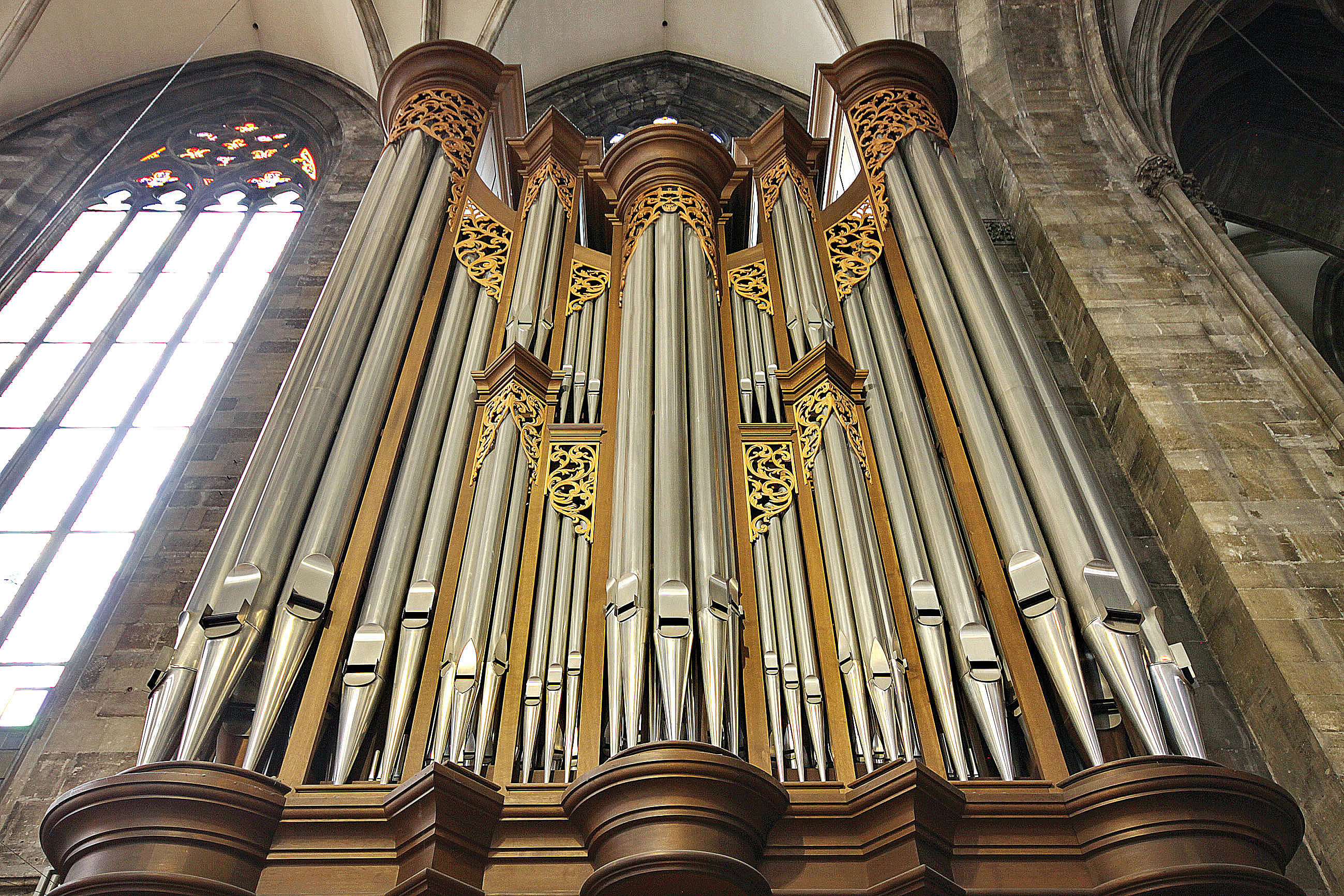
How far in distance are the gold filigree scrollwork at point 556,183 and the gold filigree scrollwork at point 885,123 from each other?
5.76ft

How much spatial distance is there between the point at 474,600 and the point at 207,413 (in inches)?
141

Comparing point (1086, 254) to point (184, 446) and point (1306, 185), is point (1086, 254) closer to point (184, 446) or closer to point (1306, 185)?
point (1306, 185)

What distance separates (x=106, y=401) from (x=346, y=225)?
202 cm

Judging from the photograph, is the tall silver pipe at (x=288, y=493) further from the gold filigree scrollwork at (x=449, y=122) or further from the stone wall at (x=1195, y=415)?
the stone wall at (x=1195, y=415)

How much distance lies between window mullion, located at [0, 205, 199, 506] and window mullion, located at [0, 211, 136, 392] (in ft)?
1.04

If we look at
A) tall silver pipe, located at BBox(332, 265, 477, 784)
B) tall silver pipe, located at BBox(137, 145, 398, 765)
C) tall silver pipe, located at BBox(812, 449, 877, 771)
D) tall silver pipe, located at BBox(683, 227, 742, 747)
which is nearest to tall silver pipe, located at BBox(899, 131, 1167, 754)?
tall silver pipe, located at BBox(812, 449, 877, 771)

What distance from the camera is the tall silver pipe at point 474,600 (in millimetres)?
3652

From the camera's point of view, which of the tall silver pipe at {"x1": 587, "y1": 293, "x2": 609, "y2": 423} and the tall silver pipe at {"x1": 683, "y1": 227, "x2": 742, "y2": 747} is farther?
the tall silver pipe at {"x1": 587, "y1": 293, "x2": 609, "y2": 423}

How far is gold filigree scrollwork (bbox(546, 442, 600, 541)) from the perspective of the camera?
4.57m

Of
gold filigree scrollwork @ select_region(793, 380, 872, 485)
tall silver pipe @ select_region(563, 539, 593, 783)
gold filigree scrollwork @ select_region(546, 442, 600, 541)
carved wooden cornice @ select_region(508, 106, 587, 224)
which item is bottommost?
tall silver pipe @ select_region(563, 539, 593, 783)

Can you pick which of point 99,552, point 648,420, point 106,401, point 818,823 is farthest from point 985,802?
point 106,401

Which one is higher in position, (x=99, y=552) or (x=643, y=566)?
(x=99, y=552)

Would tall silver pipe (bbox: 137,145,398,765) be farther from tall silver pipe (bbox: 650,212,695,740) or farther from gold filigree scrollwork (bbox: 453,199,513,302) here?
tall silver pipe (bbox: 650,212,695,740)

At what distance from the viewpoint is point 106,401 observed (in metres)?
7.04
